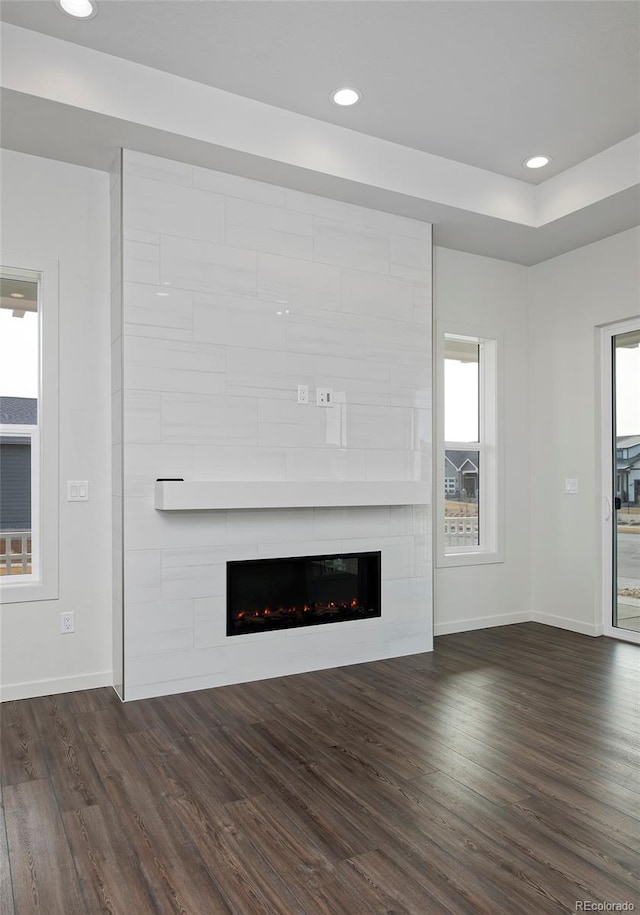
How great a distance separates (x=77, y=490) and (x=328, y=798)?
2099mm

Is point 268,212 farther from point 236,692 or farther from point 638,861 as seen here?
point 638,861

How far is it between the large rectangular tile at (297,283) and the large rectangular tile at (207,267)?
73 millimetres

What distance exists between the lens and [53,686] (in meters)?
3.46

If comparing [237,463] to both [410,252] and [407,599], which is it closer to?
[407,599]

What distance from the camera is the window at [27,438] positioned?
347 cm

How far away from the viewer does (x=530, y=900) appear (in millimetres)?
1802

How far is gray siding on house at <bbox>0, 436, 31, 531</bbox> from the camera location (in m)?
3.47

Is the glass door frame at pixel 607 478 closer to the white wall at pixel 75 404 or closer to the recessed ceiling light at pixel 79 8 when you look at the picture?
the white wall at pixel 75 404

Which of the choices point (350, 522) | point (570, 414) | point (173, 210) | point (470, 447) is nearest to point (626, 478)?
point (570, 414)

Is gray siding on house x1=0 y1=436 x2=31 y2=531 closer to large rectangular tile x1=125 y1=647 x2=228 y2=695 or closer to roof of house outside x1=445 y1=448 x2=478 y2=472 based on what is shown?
large rectangular tile x1=125 y1=647 x2=228 y2=695

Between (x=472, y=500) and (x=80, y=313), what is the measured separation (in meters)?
3.20

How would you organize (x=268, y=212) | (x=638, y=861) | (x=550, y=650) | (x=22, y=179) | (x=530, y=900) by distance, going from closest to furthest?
(x=530, y=900)
(x=638, y=861)
(x=22, y=179)
(x=268, y=212)
(x=550, y=650)

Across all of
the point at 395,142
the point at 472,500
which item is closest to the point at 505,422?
the point at 472,500

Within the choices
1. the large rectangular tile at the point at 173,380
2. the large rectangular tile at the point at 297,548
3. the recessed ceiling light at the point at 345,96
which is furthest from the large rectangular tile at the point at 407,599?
the recessed ceiling light at the point at 345,96
